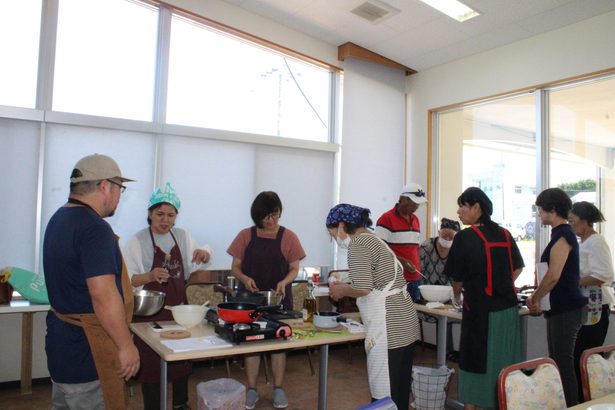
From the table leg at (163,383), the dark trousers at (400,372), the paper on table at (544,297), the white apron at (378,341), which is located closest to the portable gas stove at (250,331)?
the table leg at (163,383)

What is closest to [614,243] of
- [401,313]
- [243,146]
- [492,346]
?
[492,346]

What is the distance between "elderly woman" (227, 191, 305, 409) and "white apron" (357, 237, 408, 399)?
864 millimetres

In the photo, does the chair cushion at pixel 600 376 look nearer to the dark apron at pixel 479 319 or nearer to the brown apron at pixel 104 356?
the dark apron at pixel 479 319

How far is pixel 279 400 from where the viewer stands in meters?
3.21

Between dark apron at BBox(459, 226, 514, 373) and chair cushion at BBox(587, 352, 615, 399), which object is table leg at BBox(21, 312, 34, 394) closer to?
dark apron at BBox(459, 226, 514, 373)

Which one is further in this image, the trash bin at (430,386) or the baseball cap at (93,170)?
the trash bin at (430,386)

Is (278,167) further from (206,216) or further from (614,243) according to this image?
(614,243)

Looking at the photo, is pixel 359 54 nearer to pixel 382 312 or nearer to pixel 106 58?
pixel 106 58

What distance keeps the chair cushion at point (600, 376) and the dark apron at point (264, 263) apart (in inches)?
68.9

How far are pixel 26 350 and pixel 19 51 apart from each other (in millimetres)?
2260

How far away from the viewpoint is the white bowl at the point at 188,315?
7.33ft

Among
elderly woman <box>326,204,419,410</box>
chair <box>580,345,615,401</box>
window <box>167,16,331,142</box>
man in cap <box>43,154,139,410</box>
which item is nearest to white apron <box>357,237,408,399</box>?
elderly woman <box>326,204,419,410</box>

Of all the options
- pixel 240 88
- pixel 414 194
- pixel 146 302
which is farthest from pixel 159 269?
pixel 240 88

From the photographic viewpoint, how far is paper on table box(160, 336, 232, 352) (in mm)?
1891
